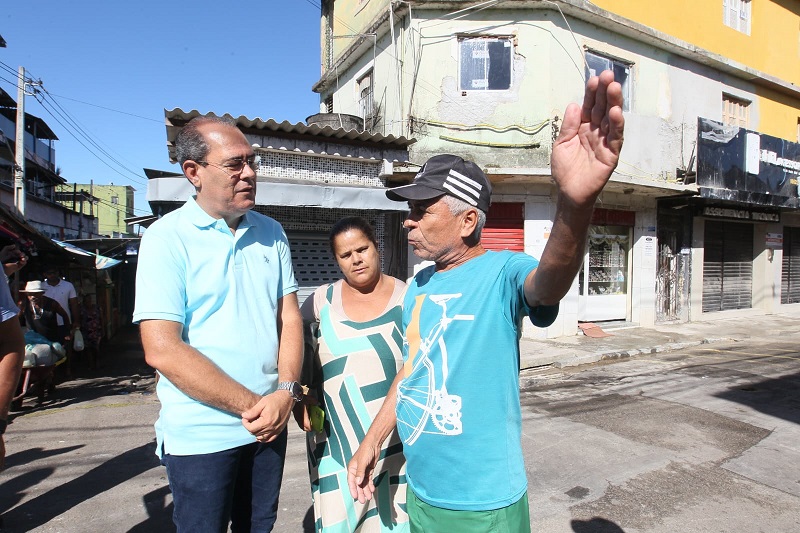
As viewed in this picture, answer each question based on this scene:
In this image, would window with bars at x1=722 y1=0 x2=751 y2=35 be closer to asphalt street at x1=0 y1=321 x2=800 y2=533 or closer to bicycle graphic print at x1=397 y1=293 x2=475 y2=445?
asphalt street at x1=0 y1=321 x2=800 y2=533

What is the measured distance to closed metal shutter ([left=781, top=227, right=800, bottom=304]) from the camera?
1639 centimetres

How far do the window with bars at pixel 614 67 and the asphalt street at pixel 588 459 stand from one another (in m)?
6.84

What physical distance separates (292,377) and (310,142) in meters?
6.31

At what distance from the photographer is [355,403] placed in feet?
7.41

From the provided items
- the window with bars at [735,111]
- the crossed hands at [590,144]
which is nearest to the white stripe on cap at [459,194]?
the crossed hands at [590,144]

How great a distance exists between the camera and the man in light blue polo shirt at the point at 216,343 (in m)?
1.75

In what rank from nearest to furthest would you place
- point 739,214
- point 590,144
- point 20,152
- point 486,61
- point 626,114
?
point 590,144, point 486,61, point 626,114, point 739,214, point 20,152

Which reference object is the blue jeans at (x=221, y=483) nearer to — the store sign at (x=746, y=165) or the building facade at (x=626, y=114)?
the building facade at (x=626, y=114)

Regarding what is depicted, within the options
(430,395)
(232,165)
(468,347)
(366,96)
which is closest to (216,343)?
(232,165)

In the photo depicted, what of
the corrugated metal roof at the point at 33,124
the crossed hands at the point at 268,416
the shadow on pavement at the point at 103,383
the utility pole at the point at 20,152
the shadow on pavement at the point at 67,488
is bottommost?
the shadow on pavement at the point at 103,383

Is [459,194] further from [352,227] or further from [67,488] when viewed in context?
[67,488]

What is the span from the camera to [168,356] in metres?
1.71

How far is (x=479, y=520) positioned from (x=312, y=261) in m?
6.32

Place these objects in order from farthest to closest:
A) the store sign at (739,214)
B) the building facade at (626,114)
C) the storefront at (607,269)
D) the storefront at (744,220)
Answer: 1. the store sign at (739,214)
2. the storefront at (744,220)
3. the storefront at (607,269)
4. the building facade at (626,114)
